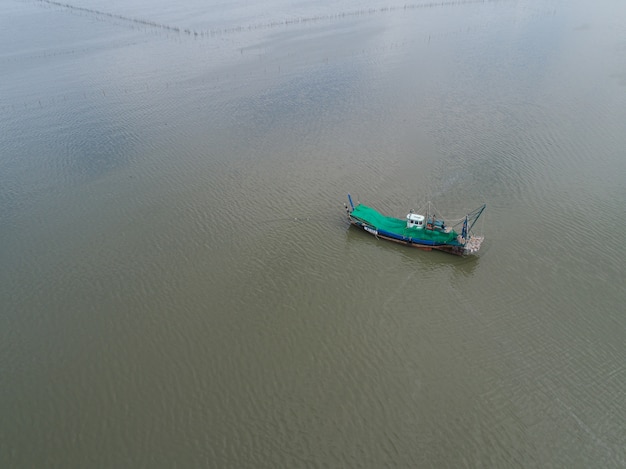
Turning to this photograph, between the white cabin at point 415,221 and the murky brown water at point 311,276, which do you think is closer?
the murky brown water at point 311,276

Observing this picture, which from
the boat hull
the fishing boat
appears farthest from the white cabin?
the boat hull

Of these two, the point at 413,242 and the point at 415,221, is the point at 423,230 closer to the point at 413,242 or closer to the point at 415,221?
the point at 415,221

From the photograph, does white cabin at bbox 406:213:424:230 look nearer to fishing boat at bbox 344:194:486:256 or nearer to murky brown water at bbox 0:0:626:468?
fishing boat at bbox 344:194:486:256

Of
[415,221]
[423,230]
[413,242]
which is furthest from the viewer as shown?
[413,242]

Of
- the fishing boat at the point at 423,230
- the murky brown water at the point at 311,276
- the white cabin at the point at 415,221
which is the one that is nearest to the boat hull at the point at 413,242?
the fishing boat at the point at 423,230

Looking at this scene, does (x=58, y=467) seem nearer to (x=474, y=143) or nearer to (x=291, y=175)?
(x=291, y=175)

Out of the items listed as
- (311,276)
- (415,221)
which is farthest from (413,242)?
(311,276)

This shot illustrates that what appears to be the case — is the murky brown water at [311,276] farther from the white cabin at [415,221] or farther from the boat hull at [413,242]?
the white cabin at [415,221]

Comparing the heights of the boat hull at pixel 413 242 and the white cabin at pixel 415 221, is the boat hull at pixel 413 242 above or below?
below
